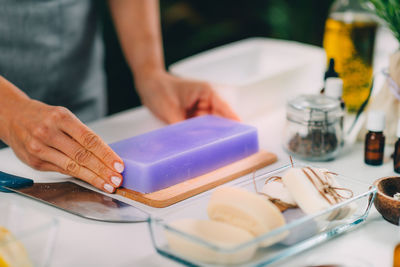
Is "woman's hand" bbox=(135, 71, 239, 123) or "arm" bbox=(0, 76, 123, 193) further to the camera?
"woman's hand" bbox=(135, 71, 239, 123)

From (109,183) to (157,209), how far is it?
105 millimetres

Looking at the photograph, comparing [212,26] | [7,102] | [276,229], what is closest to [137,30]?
[7,102]

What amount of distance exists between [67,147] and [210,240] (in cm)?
38

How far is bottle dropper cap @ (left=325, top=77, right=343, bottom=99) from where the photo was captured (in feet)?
3.59

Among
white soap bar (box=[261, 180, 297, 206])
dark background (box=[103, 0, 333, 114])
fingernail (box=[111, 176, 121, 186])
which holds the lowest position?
dark background (box=[103, 0, 333, 114])

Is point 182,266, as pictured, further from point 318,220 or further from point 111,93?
→ point 111,93

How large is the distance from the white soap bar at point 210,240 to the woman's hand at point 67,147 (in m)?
0.26

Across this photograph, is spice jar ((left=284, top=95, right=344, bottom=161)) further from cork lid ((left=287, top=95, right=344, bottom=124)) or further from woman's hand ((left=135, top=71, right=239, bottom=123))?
woman's hand ((left=135, top=71, right=239, bottom=123))

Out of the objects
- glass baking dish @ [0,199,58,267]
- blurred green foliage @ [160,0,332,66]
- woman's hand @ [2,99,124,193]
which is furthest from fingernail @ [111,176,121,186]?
blurred green foliage @ [160,0,332,66]

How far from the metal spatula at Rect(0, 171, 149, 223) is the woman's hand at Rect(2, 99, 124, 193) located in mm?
28

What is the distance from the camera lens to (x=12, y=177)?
952 mm

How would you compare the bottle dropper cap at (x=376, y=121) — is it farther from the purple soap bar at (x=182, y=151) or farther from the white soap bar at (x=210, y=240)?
the white soap bar at (x=210, y=240)

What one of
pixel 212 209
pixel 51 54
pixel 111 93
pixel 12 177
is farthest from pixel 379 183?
pixel 111 93

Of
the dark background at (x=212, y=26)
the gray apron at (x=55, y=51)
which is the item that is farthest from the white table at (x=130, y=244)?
the dark background at (x=212, y=26)
